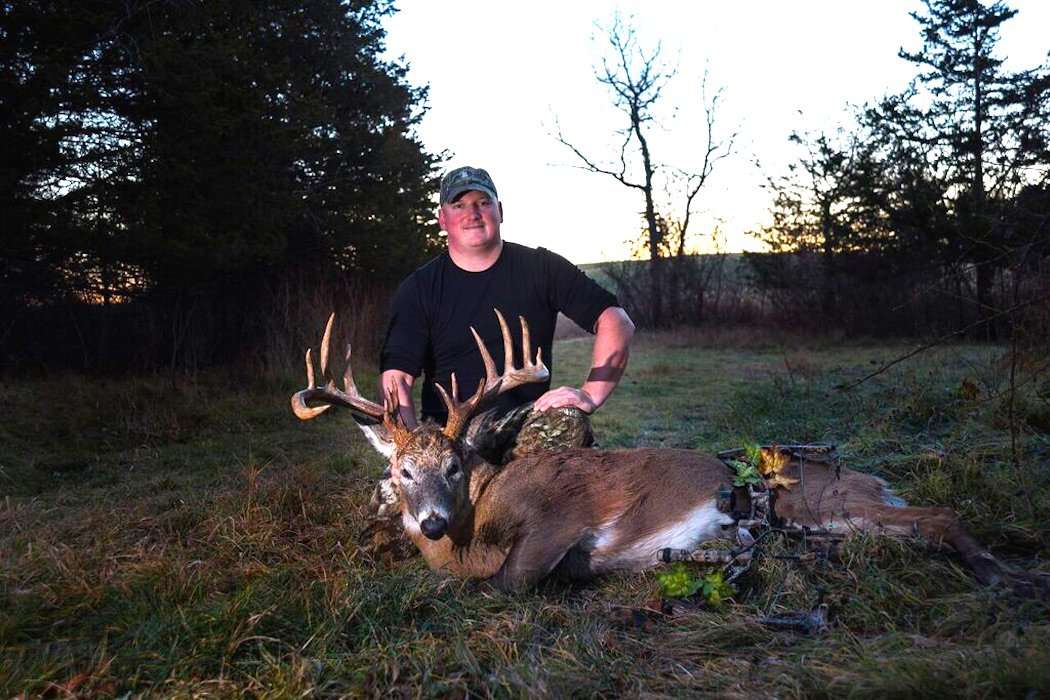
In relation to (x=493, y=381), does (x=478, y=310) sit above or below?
above

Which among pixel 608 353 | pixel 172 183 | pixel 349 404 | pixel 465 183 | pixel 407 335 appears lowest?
pixel 349 404

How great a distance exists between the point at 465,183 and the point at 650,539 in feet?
6.56

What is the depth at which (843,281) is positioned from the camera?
18.0 m

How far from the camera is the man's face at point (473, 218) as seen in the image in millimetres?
4371

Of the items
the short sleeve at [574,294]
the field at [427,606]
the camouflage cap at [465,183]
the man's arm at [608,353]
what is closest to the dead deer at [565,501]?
the field at [427,606]

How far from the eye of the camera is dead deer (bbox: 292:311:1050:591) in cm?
337

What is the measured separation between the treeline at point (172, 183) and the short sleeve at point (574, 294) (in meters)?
5.06

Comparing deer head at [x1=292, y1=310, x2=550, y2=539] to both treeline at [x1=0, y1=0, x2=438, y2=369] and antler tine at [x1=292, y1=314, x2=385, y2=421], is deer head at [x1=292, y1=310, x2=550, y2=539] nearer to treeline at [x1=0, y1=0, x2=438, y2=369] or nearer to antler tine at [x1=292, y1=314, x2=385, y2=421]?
antler tine at [x1=292, y1=314, x2=385, y2=421]

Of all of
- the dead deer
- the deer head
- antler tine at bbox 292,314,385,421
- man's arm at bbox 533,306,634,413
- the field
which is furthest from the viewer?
man's arm at bbox 533,306,634,413

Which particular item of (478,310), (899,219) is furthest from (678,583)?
(899,219)

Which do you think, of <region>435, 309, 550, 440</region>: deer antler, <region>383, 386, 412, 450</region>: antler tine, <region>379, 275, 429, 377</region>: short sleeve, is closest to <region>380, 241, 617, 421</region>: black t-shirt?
<region>379, 275, 429, 377</region>: short sleeve

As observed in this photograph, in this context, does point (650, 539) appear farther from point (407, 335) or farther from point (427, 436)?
point (407, 335)

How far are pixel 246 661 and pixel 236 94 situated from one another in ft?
24.3

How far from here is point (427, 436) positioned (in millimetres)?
A: 3684
